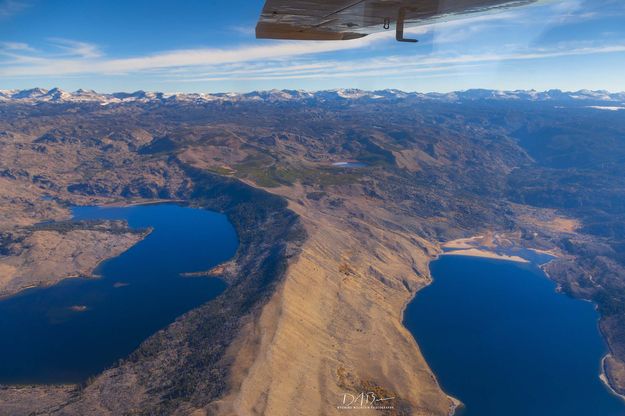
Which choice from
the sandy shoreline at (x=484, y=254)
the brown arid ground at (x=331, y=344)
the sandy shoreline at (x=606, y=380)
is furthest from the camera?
the sandy shoreline at (x=484, y=254)

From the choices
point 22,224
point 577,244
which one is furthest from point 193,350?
point 577,244

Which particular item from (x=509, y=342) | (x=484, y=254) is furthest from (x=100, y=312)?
(x=484, y=254)

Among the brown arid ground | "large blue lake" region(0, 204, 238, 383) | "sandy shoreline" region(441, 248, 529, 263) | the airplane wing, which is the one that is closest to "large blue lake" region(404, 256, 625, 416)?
the brown arid ground

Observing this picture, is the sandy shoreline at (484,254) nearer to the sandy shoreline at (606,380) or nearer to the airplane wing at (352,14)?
the sandy shoreline at (606,380)

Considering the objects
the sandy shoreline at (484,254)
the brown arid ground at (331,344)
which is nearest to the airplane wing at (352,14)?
the brown arid ground at (331,344)

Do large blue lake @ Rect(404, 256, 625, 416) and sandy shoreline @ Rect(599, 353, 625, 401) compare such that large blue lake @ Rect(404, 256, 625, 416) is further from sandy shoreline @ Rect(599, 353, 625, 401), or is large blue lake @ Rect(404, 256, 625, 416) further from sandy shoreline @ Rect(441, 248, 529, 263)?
sandy shoreline @ Rect(441, 248, 529, 263)

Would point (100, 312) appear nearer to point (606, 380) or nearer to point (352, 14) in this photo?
point (352, 14)
